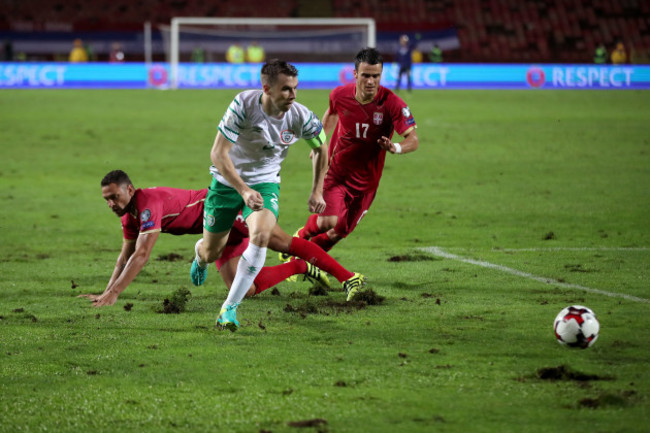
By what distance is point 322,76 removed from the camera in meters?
37.2

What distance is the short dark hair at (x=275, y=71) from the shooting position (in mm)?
6098

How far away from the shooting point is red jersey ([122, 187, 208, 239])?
6.84m

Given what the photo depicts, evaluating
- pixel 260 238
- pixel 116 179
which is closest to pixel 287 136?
pixel 260 238

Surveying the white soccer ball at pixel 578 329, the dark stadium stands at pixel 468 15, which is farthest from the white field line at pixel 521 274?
the dark stadium stands at pixel 468 15

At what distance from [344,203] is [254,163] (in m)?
2.11

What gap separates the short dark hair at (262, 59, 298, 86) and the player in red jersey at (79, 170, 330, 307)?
124cm

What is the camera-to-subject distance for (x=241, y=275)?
6332 mm

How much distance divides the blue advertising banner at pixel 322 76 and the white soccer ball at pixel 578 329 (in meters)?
30.9

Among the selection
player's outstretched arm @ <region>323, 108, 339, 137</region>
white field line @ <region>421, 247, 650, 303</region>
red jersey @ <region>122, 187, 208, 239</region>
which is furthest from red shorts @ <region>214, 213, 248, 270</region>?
white field line @ <region>421, 247, 650, 303</region>

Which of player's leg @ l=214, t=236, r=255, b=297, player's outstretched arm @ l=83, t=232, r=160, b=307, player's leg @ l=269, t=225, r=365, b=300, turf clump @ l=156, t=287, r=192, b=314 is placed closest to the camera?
player's outstretched arm @ l=83, t=232, r=160, b=307

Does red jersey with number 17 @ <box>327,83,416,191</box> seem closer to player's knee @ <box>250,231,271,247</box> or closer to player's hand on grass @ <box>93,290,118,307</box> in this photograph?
player's knee @ <box>250,231,271,247</box>

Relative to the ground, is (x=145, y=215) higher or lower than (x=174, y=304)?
higher

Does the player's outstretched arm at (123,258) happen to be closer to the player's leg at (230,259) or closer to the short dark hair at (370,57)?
the player's leg at (230,259)

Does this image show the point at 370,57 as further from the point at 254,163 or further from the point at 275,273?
the point at 275,273
